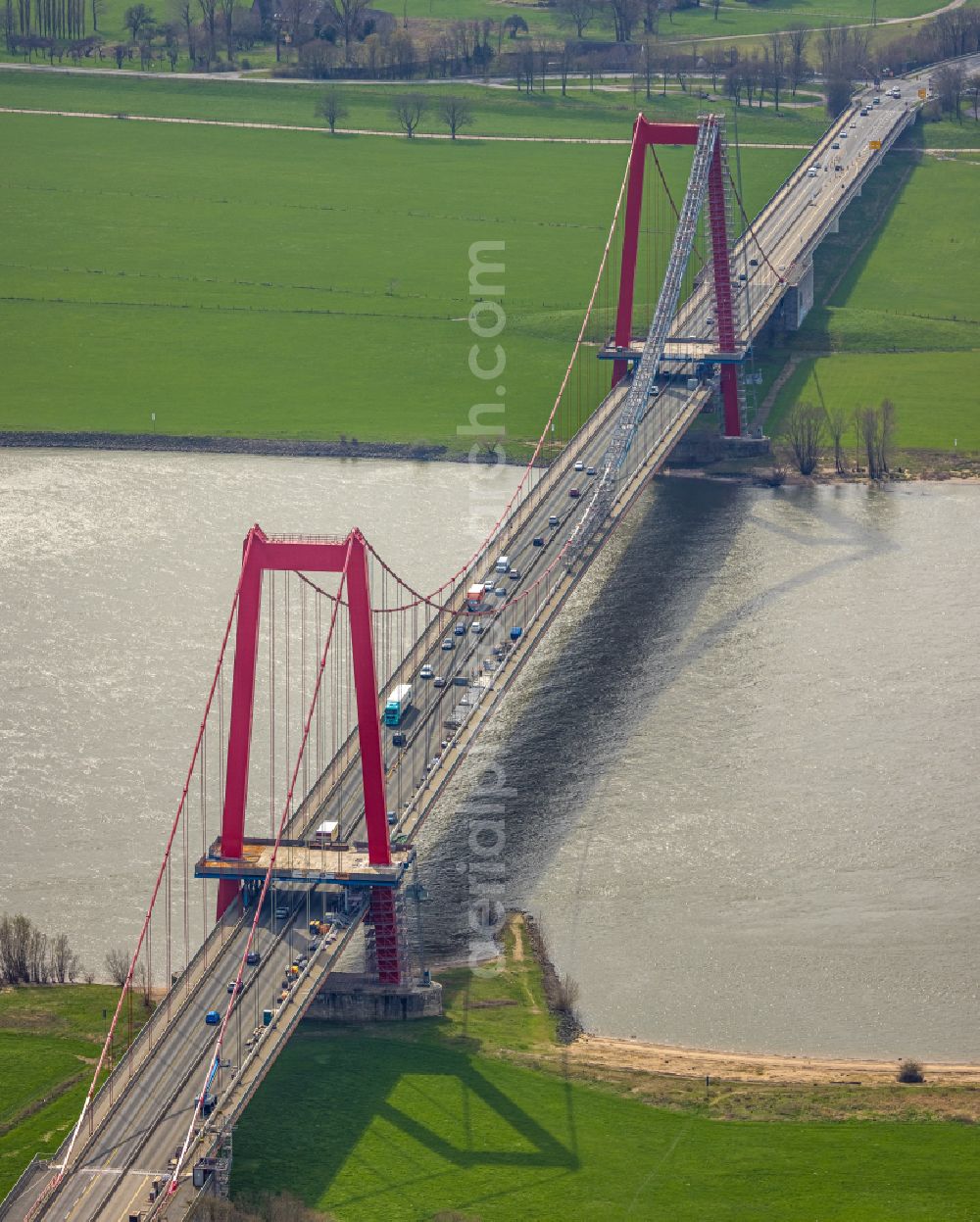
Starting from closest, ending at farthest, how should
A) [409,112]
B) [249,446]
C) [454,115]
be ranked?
[249,446] < [454,115] < [409,112]

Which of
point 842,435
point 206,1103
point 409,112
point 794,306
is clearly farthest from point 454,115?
point 206,1103

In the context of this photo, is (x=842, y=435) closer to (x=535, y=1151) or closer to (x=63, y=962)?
(x=63, y=962)

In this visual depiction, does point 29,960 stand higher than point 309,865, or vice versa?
point 309,865

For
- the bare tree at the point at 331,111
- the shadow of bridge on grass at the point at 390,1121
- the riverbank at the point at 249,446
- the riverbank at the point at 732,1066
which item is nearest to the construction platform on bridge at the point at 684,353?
the riverbank at the point at 249,446

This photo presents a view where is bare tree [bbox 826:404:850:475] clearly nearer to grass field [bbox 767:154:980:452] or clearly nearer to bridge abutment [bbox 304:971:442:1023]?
grass field [bbox 767:154:980:452]

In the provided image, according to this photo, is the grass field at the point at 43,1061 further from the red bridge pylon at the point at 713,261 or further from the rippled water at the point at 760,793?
the red bridge pylon at the point at 713,261

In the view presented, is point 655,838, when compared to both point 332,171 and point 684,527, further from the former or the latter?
point 332,171

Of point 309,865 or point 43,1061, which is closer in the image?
point 43,1061

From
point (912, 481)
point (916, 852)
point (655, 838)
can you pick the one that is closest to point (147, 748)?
point (655, 838)
